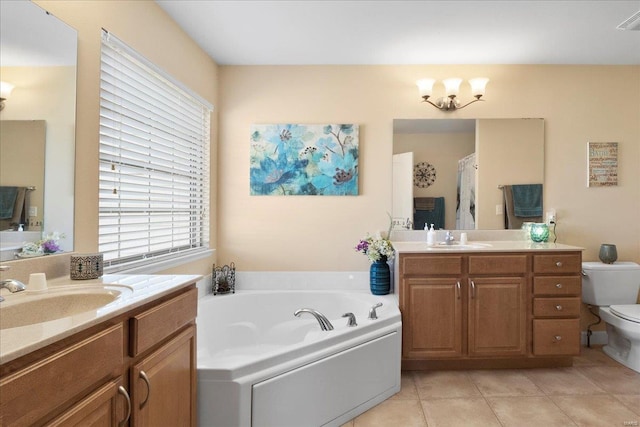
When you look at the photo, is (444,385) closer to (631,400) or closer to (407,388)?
(407,388)

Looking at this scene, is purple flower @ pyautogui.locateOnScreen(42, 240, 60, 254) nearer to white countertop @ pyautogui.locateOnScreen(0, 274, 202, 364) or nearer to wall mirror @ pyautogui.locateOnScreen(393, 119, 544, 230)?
white countertop @ pyautogui.locateOnScreen(0, 274, 202, 364)

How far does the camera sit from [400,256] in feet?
8.13

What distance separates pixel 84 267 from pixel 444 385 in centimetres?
226

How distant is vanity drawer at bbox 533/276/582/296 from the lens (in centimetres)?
250

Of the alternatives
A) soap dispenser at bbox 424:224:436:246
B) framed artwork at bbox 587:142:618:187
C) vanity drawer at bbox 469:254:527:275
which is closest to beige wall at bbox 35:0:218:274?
soap dispenser at bbox 424:224:436:246

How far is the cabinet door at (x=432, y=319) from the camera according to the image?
246 cm

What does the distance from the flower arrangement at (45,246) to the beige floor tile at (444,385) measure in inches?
85.7

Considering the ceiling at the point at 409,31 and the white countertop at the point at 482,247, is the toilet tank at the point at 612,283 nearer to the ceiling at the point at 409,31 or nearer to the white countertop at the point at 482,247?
the white countertop at the point at 482,247

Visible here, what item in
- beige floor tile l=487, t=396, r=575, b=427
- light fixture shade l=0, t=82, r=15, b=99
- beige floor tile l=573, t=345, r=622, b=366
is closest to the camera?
light fixture shade l=0, t=82, r=15, b=99

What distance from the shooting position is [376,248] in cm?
275

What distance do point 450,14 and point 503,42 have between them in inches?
25.9

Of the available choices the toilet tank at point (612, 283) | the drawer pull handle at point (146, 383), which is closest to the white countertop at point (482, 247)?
the toilet tank at point (612, 283)

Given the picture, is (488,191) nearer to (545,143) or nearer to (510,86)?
(545,143)

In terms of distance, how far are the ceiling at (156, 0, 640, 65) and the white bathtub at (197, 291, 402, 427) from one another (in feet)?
6.40
